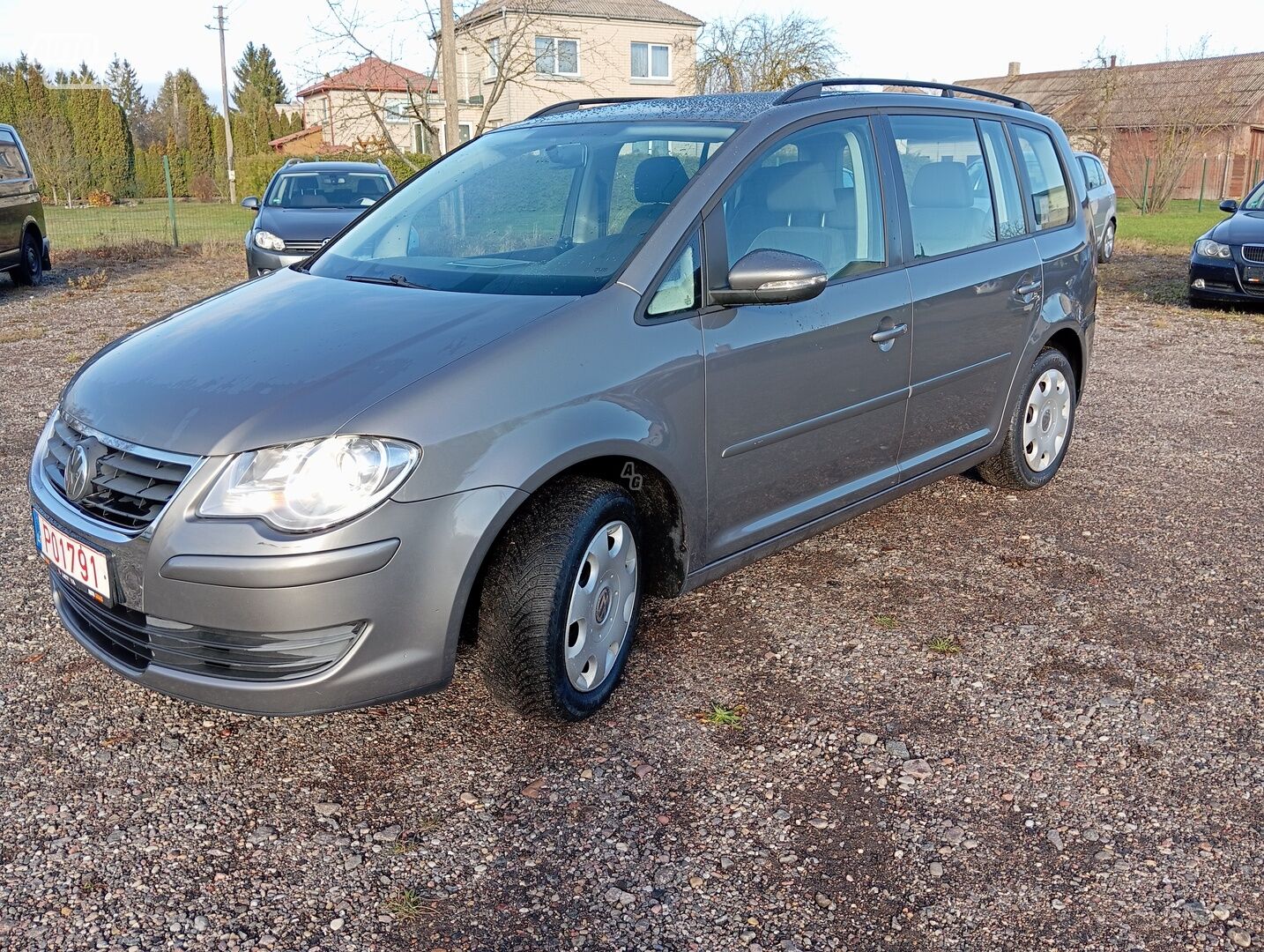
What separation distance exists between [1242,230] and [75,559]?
12484 mm

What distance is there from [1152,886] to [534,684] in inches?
64.0

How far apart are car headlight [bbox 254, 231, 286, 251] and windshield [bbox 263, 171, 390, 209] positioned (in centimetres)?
121

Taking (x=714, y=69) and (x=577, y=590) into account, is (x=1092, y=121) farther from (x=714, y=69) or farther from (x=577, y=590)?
(x=577, y=590)

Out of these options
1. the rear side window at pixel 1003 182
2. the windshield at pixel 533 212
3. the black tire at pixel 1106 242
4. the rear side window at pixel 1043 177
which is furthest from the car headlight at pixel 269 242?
the black tire at pixel 1106 242

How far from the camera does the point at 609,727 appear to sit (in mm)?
3387

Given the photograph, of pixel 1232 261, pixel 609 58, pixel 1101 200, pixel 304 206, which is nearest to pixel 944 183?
pixel 1232 261

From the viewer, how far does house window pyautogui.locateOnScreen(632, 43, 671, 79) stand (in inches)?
1709

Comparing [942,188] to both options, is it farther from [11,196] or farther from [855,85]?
[11,196]

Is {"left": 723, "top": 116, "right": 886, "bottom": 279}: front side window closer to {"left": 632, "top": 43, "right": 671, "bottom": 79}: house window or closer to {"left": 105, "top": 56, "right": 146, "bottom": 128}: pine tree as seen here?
{"left": 632, "top": 43, "right": 671, "bottom": 79}: house window

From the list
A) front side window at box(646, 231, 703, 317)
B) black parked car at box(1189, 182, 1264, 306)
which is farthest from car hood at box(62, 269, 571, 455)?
black parked car at box(1189, 182, 1264, 306)

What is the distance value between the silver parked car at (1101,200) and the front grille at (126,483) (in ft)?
48.3

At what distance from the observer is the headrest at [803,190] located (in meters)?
3.85

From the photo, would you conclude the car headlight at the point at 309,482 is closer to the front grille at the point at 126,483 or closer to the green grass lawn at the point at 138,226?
the front grille at the point at 126,483

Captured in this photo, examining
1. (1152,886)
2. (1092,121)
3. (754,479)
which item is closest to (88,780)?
(754,479)
